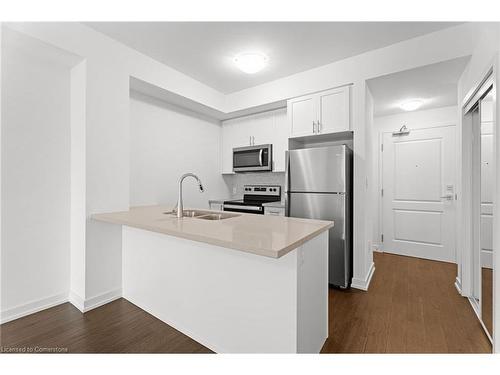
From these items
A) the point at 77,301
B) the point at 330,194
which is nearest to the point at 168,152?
the point at 77,301

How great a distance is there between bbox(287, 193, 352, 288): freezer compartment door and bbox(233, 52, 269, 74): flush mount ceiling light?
5.10 feet

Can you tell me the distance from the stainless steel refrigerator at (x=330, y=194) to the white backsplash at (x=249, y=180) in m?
0.97

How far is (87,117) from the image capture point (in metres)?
2.20

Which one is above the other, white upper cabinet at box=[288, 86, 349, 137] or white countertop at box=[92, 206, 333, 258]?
white upper cabinet at box=[288, 86, 349, 137]

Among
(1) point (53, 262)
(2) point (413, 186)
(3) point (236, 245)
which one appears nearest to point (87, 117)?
(1) point (53, 262)

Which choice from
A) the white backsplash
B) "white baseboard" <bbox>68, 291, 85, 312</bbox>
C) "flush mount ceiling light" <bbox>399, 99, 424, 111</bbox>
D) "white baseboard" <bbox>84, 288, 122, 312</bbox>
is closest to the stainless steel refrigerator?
the white backsplash

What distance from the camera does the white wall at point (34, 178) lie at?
2.00m

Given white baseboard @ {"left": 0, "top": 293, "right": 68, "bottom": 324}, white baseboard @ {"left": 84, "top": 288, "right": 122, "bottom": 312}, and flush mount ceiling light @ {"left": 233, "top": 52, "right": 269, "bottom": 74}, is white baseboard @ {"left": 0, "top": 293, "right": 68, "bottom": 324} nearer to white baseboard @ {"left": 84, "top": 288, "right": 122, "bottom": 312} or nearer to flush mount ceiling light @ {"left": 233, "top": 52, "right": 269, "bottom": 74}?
white baseboard @ {"left": 84, "top": 288, "right": 122, "bottom": 312}

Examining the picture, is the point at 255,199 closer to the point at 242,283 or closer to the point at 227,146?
the point at 227,146

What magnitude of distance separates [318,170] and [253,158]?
3.94ft

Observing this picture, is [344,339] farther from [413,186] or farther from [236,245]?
[413,186]

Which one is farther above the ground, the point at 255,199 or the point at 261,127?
the point at 261,127

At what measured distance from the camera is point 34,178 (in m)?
2.14

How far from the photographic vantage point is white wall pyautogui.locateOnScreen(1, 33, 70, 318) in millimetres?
2002
